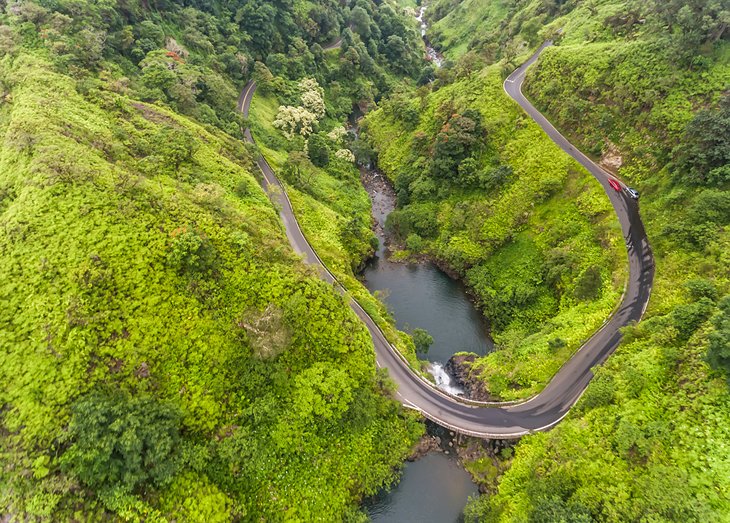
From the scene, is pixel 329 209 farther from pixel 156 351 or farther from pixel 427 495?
pixel 427 495

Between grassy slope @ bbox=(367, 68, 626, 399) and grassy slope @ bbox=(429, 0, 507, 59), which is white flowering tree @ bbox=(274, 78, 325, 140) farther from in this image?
grassy slope @ bbox=(429, 0, 507, 59)

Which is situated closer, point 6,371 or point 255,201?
point 6,371

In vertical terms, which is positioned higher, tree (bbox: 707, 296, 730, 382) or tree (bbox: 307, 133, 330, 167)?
tree (bbox: 707, 296, 730, 382)

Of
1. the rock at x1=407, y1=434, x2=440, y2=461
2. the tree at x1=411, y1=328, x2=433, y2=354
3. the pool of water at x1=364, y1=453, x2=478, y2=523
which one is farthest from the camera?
the tree at x1=411, y1=328, x2=433, y2=354

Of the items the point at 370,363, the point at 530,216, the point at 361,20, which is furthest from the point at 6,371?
the point at 361,20

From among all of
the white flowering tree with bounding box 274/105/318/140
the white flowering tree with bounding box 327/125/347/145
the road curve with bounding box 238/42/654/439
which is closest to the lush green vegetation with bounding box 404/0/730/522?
the road curve with bounding box 238/42/654/439

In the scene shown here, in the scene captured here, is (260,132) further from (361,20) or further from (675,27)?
(675,27)
